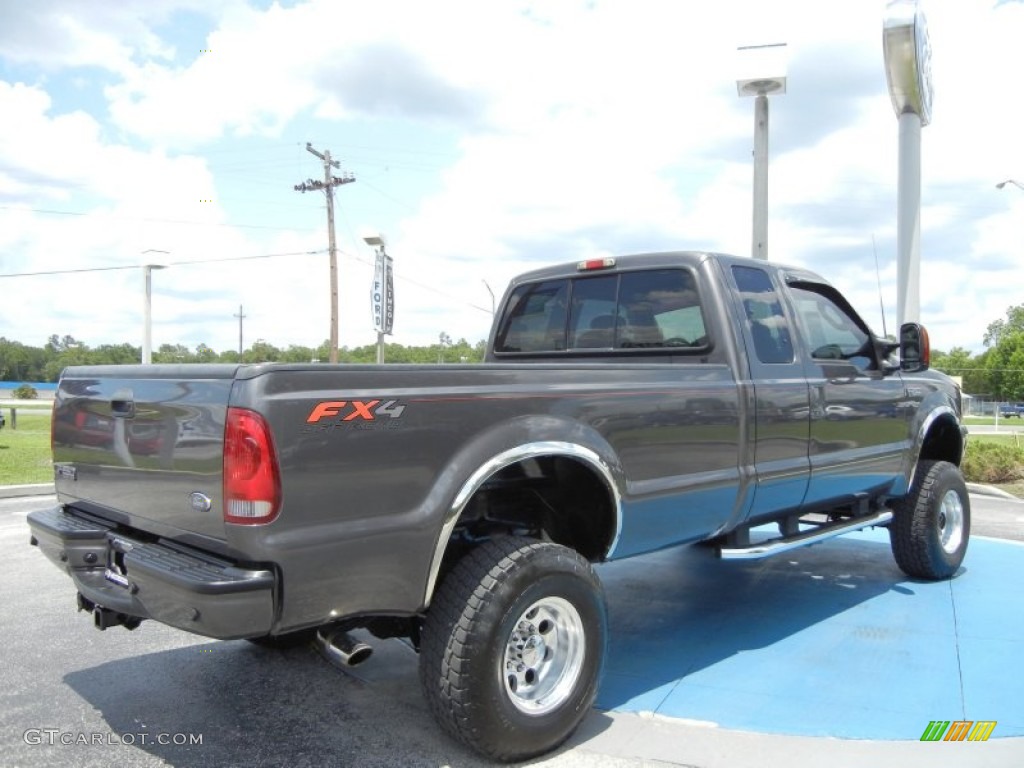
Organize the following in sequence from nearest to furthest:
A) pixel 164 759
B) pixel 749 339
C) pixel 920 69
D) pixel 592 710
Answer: pixel 164 759 → pixel 592 710 → pixel 749 339 → pixel 920 69

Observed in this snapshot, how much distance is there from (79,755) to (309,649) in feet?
4.56

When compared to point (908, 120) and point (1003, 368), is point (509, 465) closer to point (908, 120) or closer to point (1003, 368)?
point (908, 120)

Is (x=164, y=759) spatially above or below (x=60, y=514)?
below

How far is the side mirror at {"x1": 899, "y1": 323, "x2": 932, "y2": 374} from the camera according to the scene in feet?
17.8

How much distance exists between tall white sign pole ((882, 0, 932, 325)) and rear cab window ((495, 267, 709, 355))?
10830 millimetres

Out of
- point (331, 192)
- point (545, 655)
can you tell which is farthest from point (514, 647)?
point (331, 192)

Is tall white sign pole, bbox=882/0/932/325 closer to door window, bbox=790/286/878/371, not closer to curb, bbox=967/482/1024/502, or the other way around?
curb, bbox=967/482/1024/502

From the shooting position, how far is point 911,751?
3.29 metres

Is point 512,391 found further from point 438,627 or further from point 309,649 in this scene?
point 309,649

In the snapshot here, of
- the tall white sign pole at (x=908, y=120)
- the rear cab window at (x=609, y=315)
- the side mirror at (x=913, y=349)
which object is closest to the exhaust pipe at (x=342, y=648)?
the rear cab window at (x=609, y=315)

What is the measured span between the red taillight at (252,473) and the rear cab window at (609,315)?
8.31 feet

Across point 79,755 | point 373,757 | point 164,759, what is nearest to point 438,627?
point 373,757

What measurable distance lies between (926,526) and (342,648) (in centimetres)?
436

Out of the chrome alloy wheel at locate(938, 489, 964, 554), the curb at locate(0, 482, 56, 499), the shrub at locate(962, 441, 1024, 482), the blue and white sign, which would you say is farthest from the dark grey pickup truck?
the blue and white sign
